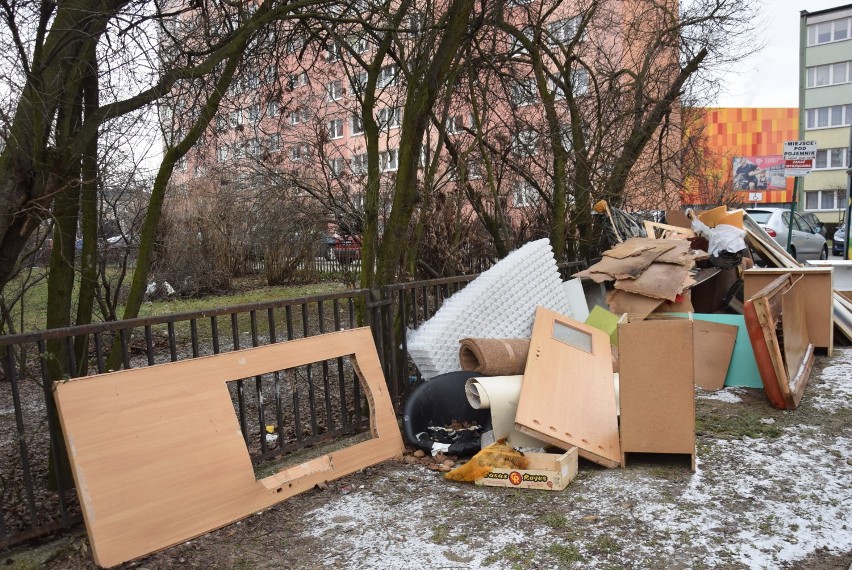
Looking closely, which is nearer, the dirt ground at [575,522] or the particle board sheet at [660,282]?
the dirt ground at [575,522]

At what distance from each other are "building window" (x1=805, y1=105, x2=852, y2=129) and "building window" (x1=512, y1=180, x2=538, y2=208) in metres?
47.0

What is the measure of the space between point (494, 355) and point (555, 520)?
5.22ft

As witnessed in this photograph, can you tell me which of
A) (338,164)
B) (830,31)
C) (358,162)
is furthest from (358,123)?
(830,31)

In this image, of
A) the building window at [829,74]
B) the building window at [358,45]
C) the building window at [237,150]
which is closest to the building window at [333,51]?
the building window at [358,45]

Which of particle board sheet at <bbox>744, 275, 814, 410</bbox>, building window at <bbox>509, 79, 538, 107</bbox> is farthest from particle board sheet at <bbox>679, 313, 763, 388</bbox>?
building window at <bbox>509, 79, 538, 107</bbox>

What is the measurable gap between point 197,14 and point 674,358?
4396 mm

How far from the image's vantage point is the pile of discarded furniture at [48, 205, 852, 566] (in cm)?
305

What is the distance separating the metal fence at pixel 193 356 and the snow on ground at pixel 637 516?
0.78 m

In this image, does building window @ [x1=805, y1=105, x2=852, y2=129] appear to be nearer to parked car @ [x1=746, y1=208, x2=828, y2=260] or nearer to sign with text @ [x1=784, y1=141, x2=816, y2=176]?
parked car @ [x1=746, y1=208, x2=828, y2=260]

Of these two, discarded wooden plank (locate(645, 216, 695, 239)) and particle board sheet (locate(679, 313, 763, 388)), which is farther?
discarded wooden plank (locate(645, 216, 695, 239))

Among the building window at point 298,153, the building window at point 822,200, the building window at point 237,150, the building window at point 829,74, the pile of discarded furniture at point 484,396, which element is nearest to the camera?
the pile of discarded furniture at point 484,396

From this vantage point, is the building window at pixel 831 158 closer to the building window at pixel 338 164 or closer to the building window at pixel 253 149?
the building window at pixel 338 164

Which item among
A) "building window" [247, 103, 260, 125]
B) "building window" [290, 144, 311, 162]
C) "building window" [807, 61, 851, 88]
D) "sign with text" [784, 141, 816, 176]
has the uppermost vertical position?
"building window" [807, 61, 851, 88]

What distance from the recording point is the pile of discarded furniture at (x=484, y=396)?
3049mm
